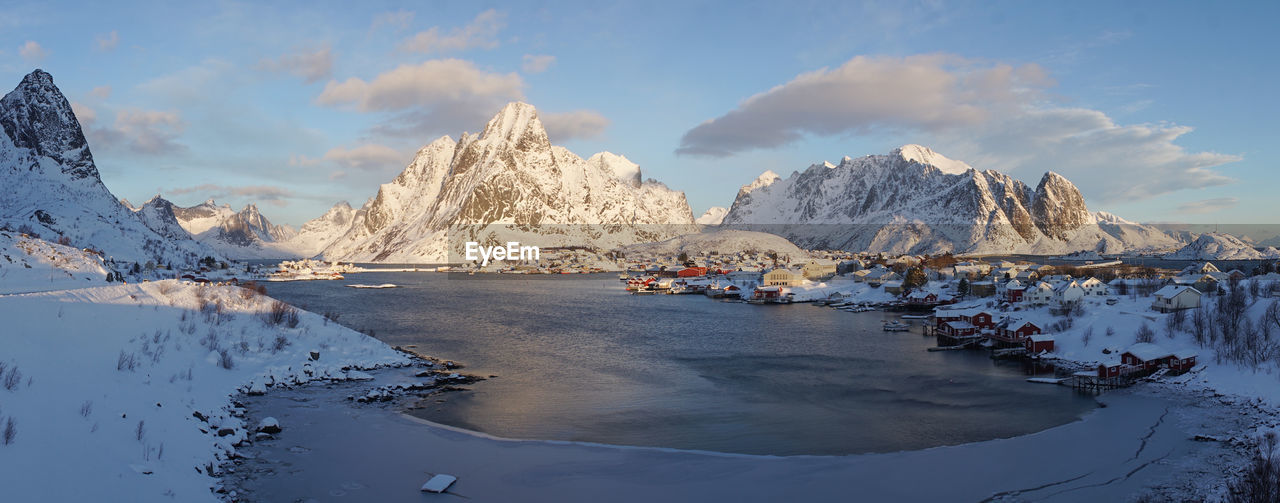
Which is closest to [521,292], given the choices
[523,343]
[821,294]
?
[821,294]

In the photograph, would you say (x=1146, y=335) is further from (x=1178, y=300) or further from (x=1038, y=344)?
(x=1178, y=300)

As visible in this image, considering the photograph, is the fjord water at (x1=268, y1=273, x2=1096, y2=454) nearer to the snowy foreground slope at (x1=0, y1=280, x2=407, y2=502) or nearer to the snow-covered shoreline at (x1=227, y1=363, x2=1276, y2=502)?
the snow-covered shoreline at (x1=227, y1=363, x2=1276, y2=502)

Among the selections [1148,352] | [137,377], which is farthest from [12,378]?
[1148,352]

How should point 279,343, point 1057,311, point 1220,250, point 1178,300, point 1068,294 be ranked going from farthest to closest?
1. point 1220,250
2. point 1068,294
3. point 1057,311
4. point 1178,300
5. point 279,343

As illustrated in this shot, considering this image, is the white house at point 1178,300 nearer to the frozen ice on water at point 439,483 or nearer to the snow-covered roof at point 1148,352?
the snow-covered roof at point 1148,352

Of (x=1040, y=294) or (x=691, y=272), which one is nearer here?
(x=1040, y=294)

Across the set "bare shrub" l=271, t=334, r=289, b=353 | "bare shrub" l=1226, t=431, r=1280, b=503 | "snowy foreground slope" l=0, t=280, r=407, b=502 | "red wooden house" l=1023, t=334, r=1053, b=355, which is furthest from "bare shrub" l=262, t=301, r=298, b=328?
"red wooden house" l=1023, t=334, r=1053, b=355
